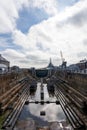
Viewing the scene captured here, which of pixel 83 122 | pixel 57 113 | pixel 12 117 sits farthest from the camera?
pixel 57 113

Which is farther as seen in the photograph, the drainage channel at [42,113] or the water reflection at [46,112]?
the water reflection at [46,112]

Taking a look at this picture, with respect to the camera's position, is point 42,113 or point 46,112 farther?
point 46,112

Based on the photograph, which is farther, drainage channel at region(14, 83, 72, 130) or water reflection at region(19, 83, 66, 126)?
water reflection at region(19, 83, 66, 126)

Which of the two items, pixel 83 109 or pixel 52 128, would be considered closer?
pixel 52 128

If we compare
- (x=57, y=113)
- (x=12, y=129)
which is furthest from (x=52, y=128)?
(x=57, y=113)

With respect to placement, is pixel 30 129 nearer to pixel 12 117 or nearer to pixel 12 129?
pixel 12 129

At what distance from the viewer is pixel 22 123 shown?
24516mm

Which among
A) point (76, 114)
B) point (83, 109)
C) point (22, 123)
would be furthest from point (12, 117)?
point (83, 109)

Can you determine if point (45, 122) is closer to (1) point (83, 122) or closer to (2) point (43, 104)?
(1) point (83, 122)

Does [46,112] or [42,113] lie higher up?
[42,113]

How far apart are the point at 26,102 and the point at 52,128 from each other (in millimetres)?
18973

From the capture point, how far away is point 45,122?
27812mm

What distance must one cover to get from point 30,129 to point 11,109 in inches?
373

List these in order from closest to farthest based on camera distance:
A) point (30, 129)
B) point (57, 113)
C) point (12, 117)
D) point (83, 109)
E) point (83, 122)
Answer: point (30, 129), point (83, 122), point (12, 117), point (83, 109), point (57, 113)
